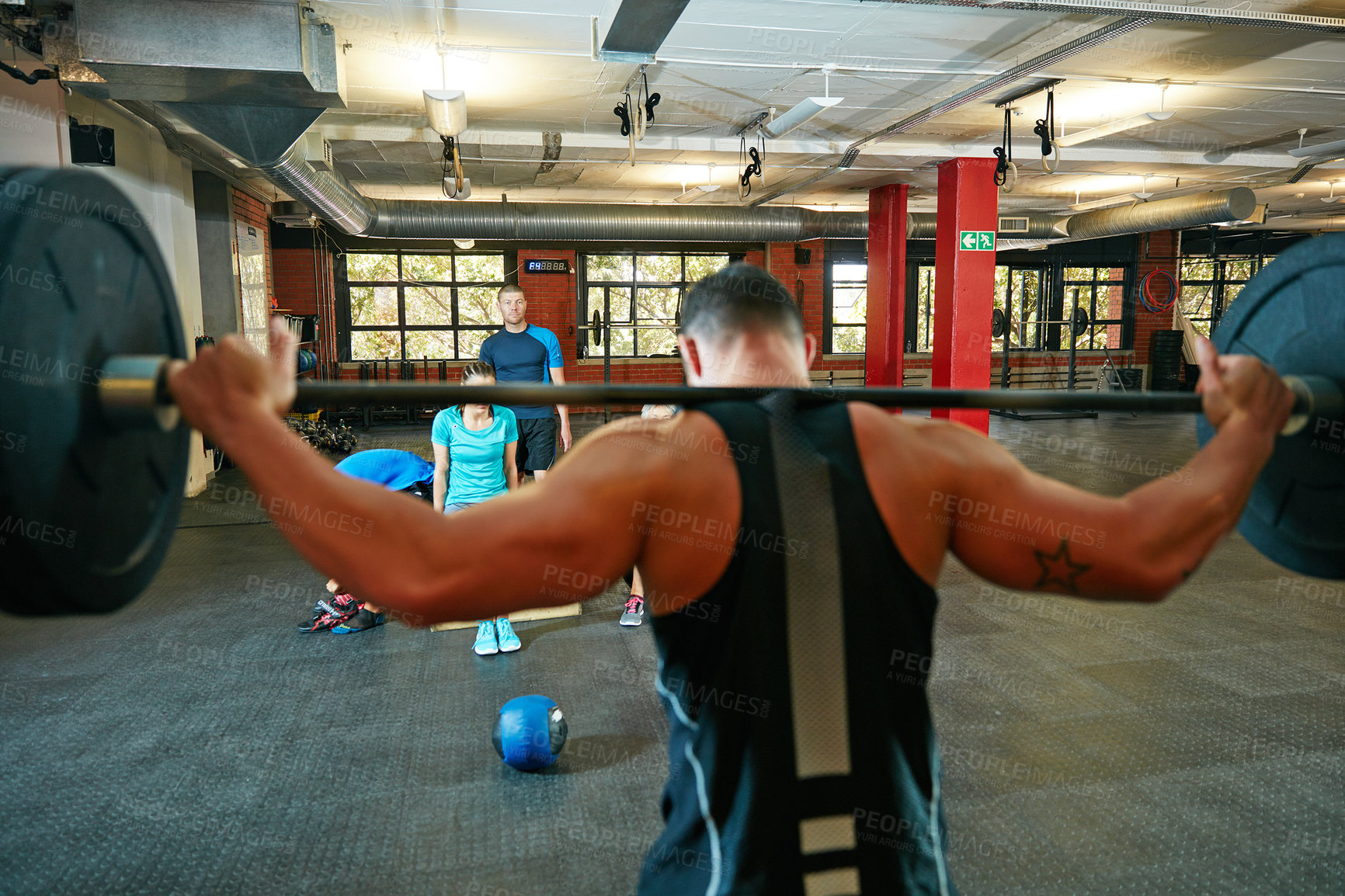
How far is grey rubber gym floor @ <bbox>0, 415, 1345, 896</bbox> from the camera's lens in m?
1.97

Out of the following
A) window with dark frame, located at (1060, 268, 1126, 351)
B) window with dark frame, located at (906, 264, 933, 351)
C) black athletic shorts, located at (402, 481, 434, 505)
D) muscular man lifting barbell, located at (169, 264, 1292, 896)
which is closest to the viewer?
muscular man lifting barbell, located at (169, 264, 1292, 896)

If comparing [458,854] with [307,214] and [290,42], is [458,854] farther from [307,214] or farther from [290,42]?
[307,214]

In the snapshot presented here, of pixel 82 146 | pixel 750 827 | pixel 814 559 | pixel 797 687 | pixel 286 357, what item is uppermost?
pixel 82 146

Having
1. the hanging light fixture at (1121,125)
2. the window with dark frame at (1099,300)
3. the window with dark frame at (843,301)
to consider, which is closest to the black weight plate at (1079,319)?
the window with dark frame at (1099,300)

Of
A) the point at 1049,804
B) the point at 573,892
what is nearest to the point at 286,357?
the point at 573,892

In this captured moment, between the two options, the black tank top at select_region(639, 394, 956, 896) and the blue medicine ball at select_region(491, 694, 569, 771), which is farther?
the blue medicine ball at select_region(491, 694, 569, 771)

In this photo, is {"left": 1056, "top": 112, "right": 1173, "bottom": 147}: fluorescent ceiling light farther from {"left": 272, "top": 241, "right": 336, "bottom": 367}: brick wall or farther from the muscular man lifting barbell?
{"left": 272, "top": 241, "right": 336, "bottom": 367}: brick wall

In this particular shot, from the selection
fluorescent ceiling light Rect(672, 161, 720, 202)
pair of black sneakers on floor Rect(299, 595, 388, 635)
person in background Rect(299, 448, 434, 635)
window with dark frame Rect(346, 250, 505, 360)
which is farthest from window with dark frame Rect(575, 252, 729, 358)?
pair of black sneakers on floor Rect(299, 595, 388, 635)

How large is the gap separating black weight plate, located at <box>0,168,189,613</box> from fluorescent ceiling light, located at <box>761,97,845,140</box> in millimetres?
4130

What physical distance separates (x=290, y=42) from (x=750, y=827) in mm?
3545

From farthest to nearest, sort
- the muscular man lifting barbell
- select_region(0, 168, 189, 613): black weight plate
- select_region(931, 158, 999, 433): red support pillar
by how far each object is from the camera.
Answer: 1. select_region(931, 158, 999, 433): red support pillar
2. select_region(0, 168, 189, 613): black weight plate
3. the muscular man lifting barbell

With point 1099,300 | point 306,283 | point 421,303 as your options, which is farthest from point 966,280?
point 306,283

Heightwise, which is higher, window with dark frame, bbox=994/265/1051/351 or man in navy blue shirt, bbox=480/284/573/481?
window with dark frame, bbox=994/265/1051/351

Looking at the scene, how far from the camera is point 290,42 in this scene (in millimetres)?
3271
